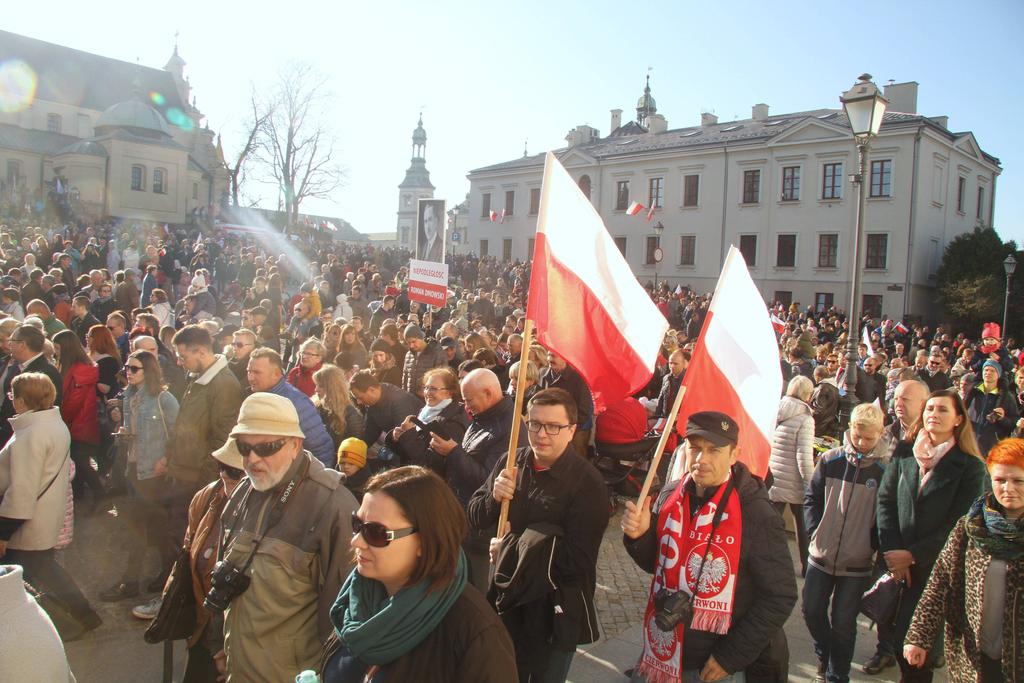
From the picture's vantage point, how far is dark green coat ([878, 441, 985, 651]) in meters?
4.07

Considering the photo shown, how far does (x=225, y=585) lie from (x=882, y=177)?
39.2 metres

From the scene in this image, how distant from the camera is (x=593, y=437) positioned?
8.28 meters

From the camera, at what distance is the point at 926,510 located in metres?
4.14

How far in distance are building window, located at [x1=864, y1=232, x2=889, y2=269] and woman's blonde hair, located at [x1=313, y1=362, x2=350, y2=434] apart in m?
36.2

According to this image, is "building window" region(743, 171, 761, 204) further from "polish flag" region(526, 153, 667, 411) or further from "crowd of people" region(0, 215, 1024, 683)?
"polish flag" region(526, 153, 667, 411)

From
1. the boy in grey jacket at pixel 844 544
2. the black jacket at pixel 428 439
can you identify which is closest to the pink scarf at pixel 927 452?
the boy in grey jacket at pixel 844 544

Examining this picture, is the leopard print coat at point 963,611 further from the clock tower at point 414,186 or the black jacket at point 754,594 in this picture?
the clock tower at point 414,186

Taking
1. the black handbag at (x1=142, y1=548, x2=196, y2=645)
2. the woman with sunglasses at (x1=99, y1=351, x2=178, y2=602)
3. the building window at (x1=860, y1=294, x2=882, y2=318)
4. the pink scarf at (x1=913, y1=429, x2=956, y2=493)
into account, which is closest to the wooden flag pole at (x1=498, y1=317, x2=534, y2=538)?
the black handbag at (x1=142, y1=548, x2=196, y2=645)

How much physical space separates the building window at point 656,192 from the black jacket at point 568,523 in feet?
138

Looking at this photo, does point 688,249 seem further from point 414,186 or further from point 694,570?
point 414,186

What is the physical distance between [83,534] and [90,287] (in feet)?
25.8

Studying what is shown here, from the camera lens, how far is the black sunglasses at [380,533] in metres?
2.25

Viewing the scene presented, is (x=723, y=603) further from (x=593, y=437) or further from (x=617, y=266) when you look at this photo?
(x=593, y=437)

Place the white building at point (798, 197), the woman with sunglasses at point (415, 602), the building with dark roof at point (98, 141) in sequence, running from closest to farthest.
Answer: the woman with sunglasses at point (415, 602), the white building at point (798, 197), the building with dark roof at point (98, 141)
